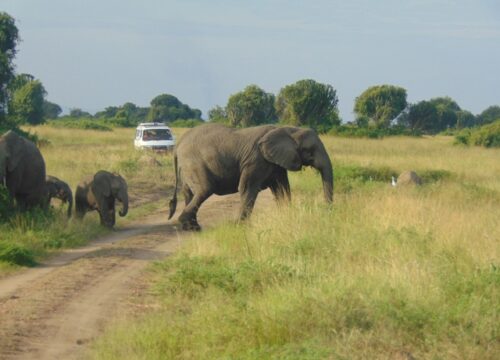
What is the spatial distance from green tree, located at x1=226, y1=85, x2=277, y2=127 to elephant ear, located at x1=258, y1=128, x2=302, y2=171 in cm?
4323

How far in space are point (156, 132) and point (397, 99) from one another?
46977 millimetres

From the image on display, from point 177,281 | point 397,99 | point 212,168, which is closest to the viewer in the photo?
point 177,281

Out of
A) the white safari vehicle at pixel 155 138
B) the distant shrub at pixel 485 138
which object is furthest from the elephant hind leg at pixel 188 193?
the distant shrub at pixel 485 138

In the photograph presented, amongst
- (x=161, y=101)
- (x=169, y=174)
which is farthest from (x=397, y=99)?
(x=169, y=174)

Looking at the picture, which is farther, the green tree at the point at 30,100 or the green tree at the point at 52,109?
the green tree at the point at 52,109

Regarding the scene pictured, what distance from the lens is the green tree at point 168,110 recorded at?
99.2 metres

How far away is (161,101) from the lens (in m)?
117

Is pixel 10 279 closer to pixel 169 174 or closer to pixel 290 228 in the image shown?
pixel 290 228

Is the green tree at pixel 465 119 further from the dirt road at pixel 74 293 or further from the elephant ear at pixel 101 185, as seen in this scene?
the dirt road at pixel 74 293

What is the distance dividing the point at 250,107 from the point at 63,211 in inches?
1725

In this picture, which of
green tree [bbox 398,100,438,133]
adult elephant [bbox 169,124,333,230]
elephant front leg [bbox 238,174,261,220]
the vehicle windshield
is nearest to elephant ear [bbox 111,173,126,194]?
adult elephant [bbox 169,124,333,230]

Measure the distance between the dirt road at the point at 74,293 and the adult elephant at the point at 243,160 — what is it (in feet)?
3.31

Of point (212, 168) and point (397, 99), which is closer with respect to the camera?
point (212, 168)

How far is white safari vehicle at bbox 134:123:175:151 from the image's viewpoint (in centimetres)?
3303
